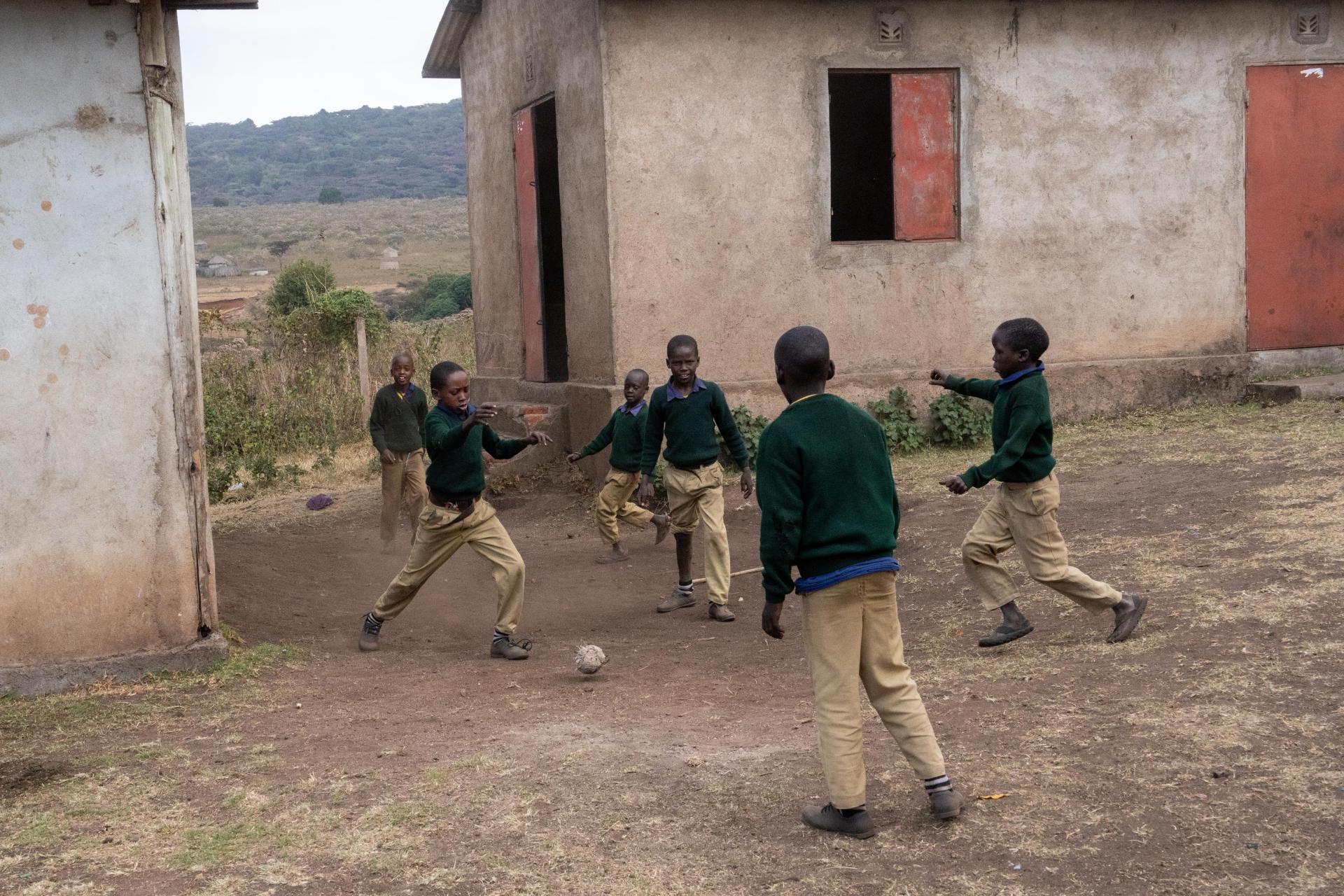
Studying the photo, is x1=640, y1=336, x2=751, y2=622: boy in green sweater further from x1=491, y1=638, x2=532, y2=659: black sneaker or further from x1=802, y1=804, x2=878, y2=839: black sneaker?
x1=802, y1=804, x2=878, y2=839: black sneaker

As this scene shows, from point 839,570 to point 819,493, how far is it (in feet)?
0.77

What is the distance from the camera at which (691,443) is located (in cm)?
712

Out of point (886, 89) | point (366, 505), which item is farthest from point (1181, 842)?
point (886, 89)

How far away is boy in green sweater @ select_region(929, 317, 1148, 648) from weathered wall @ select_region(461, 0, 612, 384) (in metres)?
5.37

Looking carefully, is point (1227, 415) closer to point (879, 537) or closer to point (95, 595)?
point (879, 537)

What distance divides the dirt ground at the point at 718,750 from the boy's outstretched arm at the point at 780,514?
802 mm

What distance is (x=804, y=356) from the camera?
376 centimetres

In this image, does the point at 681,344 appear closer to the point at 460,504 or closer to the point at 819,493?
the point at 460,504

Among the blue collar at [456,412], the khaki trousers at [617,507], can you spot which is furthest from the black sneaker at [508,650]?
the khaki trousers at [617,507]

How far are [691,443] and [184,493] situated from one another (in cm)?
272

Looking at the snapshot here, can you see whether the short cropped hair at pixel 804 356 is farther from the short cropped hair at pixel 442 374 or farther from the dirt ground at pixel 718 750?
the short cropped hair at pixel 442 374

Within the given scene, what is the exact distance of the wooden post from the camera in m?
5.80

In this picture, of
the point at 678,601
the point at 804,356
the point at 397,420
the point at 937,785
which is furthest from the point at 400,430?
the point at 937,785

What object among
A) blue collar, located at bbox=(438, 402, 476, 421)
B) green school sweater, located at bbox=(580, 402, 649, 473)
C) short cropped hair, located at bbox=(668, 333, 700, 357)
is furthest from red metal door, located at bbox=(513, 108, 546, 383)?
blue collar, located at bbox=(438, 402, 476, 421)
